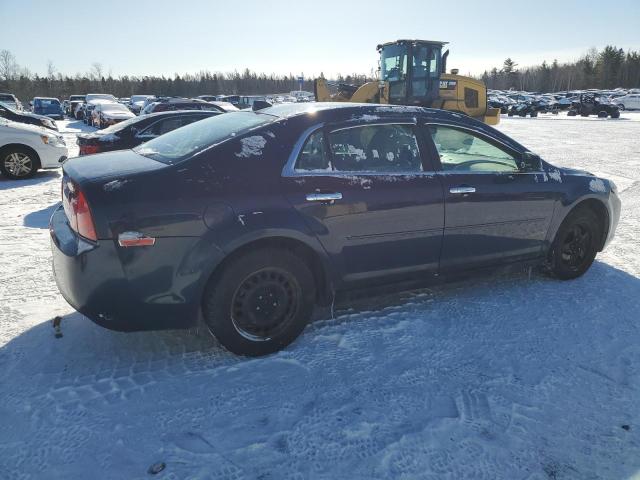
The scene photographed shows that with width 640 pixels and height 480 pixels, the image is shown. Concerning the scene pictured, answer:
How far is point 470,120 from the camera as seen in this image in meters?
3.95

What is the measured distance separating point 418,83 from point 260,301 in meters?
15.0

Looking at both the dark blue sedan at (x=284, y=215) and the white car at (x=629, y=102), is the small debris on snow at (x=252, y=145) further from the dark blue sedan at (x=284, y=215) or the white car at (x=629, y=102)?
the white car at (x=629, y=102)

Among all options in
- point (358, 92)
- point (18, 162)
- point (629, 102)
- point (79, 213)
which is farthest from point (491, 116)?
point (629, 102)

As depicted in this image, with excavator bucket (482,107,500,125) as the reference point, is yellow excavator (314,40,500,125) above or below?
above

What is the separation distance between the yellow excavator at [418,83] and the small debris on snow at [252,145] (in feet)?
46.1

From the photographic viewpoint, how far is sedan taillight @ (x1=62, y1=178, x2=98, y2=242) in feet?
8.65

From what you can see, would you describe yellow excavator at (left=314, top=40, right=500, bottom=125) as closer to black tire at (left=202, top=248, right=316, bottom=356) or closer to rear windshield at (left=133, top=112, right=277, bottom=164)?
rear windshield at (left=133, top=112, right=277, bottom=164)

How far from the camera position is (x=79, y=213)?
2723mm

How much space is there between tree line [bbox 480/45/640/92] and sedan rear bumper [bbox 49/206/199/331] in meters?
106

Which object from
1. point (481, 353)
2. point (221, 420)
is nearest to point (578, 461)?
point (481, 353)

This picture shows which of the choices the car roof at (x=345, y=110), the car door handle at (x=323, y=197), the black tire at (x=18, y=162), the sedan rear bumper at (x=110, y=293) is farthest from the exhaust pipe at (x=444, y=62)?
the sedan rear bumper at (x=110, y=293)

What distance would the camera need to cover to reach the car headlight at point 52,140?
9.45 meters

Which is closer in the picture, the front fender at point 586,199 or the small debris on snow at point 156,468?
the small debris on snow at point 156,468

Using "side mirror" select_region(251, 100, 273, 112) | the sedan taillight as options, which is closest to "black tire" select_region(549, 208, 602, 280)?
"side mirror" select_region(251, 100, 273, 112)
